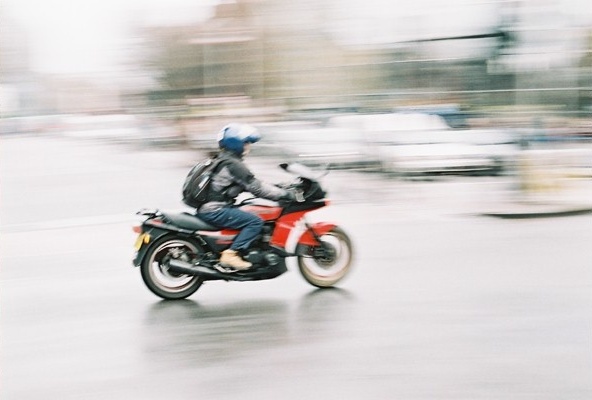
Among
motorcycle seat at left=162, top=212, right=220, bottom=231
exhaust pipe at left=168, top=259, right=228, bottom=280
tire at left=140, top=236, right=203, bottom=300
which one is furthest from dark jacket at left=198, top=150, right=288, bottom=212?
exhaust pipe at left=168, top=259, right=228, bottom=280

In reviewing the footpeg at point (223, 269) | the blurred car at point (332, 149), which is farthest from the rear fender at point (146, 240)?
the blurred car at point (332, 149)

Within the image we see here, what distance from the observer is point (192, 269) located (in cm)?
666

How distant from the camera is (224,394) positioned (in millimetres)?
4359

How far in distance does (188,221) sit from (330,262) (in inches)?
53.7

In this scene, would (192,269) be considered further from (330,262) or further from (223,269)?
(330,262)

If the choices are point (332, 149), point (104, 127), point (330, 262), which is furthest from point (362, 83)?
point (104, 127)

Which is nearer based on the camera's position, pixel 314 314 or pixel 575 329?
pixel 575 329

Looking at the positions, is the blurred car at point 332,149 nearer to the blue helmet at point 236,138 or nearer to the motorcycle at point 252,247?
the motorcycle at point 252,247

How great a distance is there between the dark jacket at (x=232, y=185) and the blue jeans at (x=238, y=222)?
0.20 feet

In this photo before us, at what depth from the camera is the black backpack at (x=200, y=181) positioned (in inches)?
263

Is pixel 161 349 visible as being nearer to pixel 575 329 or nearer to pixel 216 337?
pixel 216 337

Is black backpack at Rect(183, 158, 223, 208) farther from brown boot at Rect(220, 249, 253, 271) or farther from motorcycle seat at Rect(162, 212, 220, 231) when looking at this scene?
brown boot at Rect(220, 249, 253, 271)

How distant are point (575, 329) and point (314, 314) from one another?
1932mm

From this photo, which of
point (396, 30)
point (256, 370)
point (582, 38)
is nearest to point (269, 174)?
point (396, 30)
